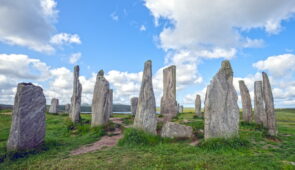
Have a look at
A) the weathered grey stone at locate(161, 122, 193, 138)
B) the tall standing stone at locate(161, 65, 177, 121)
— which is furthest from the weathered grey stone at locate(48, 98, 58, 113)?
the weathered grey stone at locate(161, 122, 193, 138)

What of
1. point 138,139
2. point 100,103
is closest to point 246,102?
point 138,139

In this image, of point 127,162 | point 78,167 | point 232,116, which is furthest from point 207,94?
point 78,167

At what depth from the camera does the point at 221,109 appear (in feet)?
35.9

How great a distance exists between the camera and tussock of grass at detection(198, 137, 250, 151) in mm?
9742

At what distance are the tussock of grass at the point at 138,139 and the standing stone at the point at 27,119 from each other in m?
4.60

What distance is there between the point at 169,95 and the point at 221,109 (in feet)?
35.2

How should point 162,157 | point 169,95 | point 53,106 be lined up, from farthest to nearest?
point 53,106
point 169,95
point 162,157

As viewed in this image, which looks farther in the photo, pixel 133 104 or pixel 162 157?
pixel 133 104

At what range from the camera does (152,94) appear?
42.6ft

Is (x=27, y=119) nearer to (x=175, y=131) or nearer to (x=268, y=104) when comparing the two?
(x=175, y=131)

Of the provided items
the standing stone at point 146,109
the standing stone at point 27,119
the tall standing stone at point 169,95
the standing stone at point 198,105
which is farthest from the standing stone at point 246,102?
the standing stone at point 27,119

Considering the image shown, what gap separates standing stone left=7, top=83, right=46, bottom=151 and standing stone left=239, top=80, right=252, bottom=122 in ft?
58.8

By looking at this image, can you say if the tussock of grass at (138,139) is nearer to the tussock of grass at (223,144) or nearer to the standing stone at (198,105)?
the tussock of grass at (223,144)

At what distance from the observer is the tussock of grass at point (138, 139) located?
11.0 meters
